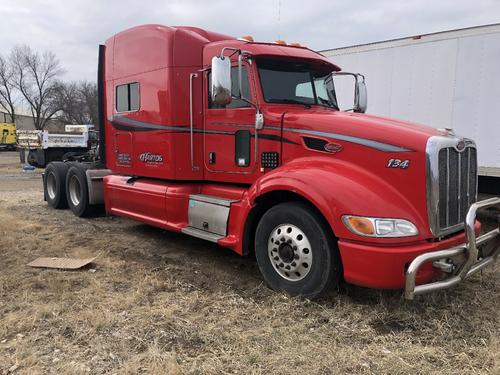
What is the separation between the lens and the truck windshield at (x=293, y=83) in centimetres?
514

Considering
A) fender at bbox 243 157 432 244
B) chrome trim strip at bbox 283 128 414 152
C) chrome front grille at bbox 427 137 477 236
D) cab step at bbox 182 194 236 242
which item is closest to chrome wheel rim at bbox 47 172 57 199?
cab step at bbox 182 194 236 242

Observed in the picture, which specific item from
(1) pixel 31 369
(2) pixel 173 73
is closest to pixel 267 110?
(2) pixel 173 73

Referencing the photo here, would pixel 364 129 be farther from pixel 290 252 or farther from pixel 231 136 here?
pixel 231 136

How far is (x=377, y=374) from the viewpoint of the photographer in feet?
10.0

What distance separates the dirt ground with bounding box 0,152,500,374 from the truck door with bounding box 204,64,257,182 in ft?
4.09

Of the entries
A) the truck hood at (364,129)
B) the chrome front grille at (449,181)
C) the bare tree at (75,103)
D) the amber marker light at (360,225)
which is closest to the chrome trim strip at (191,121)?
the truck hood at (364,129)

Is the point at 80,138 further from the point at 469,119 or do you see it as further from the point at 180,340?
the point at 180,340

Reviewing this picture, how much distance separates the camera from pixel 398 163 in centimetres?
390

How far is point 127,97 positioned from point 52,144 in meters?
18.1

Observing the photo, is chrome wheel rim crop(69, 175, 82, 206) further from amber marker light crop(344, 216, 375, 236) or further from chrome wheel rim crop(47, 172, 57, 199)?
amber marker light crop(344, 216, 375, 236)

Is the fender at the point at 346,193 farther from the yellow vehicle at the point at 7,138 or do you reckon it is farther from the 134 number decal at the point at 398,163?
the yellow vehicle at the point at 7,138

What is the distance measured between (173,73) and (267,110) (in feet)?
5.27

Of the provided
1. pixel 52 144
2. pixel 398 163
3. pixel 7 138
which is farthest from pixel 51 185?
pixel 7 138

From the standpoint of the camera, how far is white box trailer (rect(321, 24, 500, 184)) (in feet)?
23.7
